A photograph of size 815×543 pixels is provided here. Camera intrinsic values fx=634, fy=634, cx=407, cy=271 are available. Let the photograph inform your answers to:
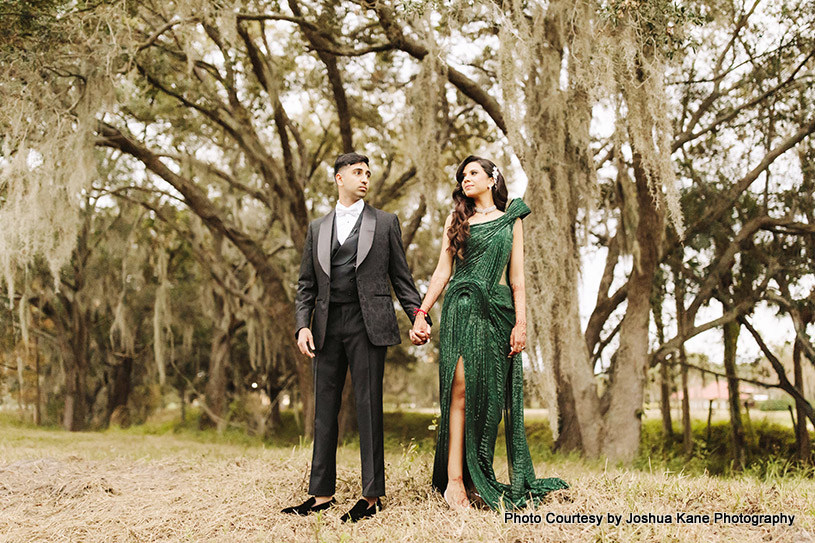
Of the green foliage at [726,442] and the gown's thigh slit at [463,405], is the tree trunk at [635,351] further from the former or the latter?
the gown's thigh slit at [463,405]

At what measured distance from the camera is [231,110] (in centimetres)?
866

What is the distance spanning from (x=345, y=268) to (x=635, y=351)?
4640 mm

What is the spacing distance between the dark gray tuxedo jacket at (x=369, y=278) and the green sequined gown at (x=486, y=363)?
25cm

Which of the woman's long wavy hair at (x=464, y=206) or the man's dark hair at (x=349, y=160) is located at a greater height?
the man's dark hair at (x=349, y=160)

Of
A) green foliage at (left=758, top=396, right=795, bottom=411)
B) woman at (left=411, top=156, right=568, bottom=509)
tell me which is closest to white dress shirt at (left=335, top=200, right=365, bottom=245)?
woman at (left=411, top=156, right=568, bottom=509)

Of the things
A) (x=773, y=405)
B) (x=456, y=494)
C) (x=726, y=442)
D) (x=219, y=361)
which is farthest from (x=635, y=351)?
(x=773, y=405)

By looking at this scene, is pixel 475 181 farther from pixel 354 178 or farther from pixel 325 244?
pixel 325 244

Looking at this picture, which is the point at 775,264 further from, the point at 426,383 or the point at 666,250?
the point at 426,383

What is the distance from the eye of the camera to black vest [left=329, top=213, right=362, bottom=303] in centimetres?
304

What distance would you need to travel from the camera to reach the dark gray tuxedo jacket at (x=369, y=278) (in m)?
2.99

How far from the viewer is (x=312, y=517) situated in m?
2.86

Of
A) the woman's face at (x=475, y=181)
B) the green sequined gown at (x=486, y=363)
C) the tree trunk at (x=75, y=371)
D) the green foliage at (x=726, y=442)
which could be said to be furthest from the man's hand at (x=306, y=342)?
the tree trunk at (x=75, y=371)

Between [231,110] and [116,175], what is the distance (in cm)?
405

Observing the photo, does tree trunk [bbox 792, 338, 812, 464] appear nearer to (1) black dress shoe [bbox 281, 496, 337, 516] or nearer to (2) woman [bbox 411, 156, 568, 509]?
(2) woman [bbox 411, 156, 568, 509]
